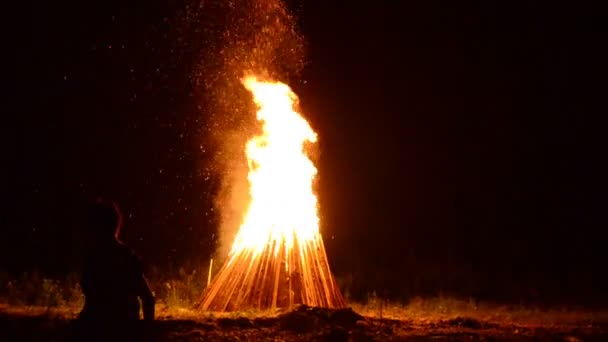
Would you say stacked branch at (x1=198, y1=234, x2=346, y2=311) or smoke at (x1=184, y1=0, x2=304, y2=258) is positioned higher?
smoke at (x1=184, y1=0, x2=304, y2=258)

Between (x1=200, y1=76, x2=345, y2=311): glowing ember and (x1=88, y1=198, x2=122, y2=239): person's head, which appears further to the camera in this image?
(x1=200, y1=76, x2=345, y2=311): glowing ember

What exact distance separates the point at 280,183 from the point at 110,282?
5925 millimetres

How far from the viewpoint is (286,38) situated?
13.1m

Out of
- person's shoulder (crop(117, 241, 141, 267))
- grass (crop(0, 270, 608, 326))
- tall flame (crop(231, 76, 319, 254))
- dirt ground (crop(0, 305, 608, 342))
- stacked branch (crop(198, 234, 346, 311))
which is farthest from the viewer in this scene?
tall flame (crop(231, 76, 319, 254))

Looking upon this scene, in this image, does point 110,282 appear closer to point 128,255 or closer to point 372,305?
point 128,255

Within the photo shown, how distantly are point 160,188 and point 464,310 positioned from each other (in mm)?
10578

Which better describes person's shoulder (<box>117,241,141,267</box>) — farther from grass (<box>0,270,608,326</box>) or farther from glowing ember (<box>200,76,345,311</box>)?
glowing ember (<box>200,76,345,311</box>)

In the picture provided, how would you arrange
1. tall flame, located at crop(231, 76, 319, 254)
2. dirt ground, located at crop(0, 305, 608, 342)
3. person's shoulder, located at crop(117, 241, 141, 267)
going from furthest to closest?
tall flame, located at crop(231, 76, 319, 254)
dirt ground, located at crop(0, 305, 608, 342)
person's shoulder, located at crop(117, 241, 141, 267)

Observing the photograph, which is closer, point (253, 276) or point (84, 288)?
point (84, 288)

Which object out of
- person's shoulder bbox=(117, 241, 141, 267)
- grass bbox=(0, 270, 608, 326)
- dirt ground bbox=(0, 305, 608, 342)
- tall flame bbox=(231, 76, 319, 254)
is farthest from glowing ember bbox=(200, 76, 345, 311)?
person's shoulder bbox=(117, 241, 141, 267)

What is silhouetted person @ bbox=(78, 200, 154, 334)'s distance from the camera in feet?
15.7

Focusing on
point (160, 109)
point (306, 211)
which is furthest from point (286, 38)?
point (160, 109)

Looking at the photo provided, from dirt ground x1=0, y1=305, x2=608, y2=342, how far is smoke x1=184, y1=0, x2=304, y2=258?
4171 millimetres

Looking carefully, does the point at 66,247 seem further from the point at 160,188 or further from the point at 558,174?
the point at 558,174
